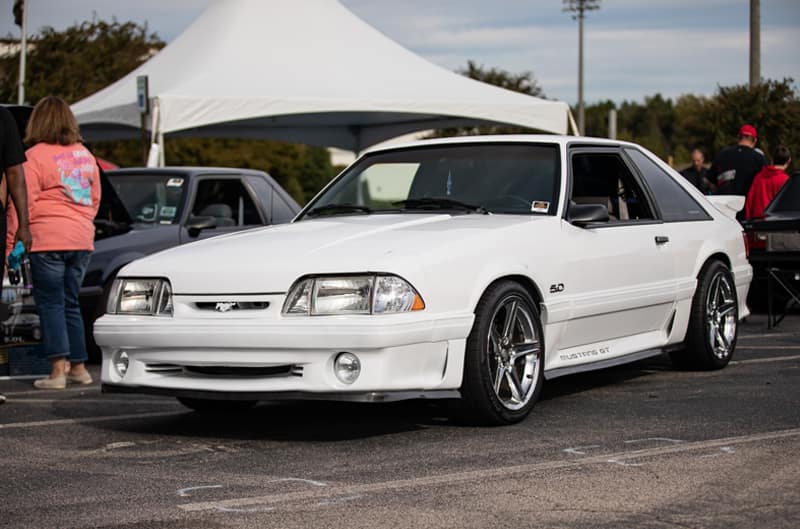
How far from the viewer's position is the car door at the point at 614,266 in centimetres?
658

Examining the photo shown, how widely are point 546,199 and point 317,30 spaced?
1344cm

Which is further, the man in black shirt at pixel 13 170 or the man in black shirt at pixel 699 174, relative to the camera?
the man in black shirt at pixel 699 174

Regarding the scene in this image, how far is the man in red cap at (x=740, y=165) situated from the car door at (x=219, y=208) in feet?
20.5

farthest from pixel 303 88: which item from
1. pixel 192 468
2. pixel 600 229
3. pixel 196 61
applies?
pixel 192 468

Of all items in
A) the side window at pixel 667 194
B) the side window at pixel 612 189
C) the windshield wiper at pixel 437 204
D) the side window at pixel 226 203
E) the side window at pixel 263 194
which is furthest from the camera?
the side window at pixel 263 194

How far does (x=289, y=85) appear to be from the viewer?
58.4 feet

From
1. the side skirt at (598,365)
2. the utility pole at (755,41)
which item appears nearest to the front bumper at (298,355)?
the side skirt at (598,365)

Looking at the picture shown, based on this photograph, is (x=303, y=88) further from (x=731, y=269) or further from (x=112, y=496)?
(x=112, y=496)

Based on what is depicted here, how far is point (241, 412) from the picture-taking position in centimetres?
679

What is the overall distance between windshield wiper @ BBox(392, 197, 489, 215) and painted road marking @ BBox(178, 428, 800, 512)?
1.88 m

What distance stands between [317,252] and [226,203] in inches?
201

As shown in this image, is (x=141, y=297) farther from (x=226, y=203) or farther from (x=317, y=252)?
(x=226, y=203)

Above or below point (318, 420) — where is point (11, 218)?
above

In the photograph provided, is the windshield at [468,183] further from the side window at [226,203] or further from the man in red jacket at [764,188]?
the man in red jacket at [764,188]
